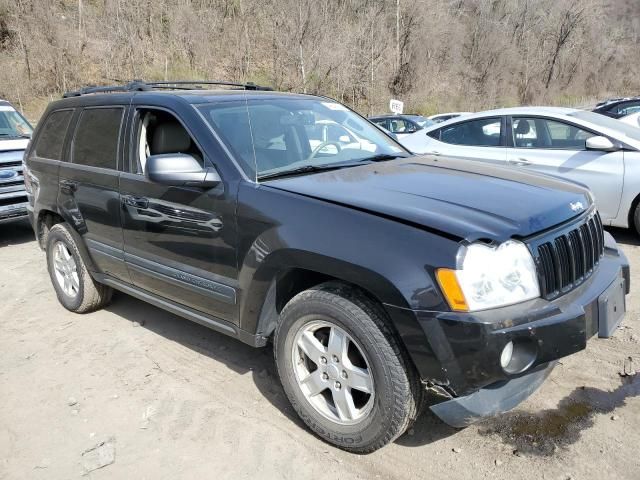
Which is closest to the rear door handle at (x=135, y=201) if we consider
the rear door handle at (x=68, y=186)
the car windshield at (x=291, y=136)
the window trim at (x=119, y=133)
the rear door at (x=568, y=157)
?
the window trim at (x=119, y=133)

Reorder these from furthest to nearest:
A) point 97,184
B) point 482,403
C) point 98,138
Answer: point 98,138
point 97,184
point 482,403

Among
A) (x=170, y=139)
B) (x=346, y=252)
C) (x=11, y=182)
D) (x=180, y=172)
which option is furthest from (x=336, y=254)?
(x=11, y=182)

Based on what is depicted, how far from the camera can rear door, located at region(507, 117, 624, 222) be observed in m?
5.92

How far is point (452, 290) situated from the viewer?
7.20 feet

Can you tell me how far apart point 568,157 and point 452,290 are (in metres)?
4.74

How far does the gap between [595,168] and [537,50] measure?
2068 inches

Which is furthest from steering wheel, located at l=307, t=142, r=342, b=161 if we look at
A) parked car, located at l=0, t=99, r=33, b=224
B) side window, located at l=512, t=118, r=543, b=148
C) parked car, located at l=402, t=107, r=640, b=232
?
parked car, located at l=0, t=99, r=33, b=224

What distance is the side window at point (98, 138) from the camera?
3.82 meters

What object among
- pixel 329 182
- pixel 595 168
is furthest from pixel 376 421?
pixel 595 168

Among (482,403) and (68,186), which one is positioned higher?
(68,186)

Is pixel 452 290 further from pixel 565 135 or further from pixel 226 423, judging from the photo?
pixel 565 135

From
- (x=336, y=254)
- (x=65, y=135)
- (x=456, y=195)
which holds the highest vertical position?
(x=65, y=135)

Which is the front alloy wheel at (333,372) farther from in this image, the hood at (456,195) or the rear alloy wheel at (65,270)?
the rear alloy wheel at (65,270)

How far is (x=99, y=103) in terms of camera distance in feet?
13.4
